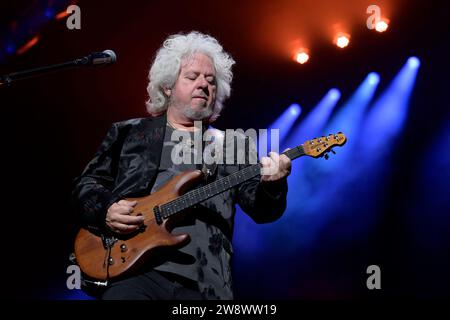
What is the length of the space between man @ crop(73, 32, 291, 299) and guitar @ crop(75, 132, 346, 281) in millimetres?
54

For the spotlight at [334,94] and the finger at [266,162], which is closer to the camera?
the finger at [266,162]

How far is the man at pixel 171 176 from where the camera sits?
2576 millimetres

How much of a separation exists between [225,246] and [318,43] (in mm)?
3711

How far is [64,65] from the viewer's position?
9.07ft

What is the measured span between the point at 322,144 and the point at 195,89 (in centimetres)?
88

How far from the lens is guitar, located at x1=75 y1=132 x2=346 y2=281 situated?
2.61 metres

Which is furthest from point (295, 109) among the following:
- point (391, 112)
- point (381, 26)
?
point (381, 26)

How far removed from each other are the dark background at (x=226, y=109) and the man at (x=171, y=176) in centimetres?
206

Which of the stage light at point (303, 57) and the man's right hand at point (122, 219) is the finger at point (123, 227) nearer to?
the man's right hand at point (122, 219)

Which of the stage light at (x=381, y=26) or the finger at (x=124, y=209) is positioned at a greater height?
the stage light at (x=381, y=26)

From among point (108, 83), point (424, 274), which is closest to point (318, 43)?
point (108, 83)

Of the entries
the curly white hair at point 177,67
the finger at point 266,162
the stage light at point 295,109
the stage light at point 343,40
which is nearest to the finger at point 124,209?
the finger at point 266,162

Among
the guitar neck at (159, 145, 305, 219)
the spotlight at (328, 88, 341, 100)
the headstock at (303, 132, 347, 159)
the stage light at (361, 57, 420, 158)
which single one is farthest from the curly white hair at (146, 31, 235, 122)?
the stage light at (361, 57, 420, 158)

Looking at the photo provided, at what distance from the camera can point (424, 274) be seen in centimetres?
541
